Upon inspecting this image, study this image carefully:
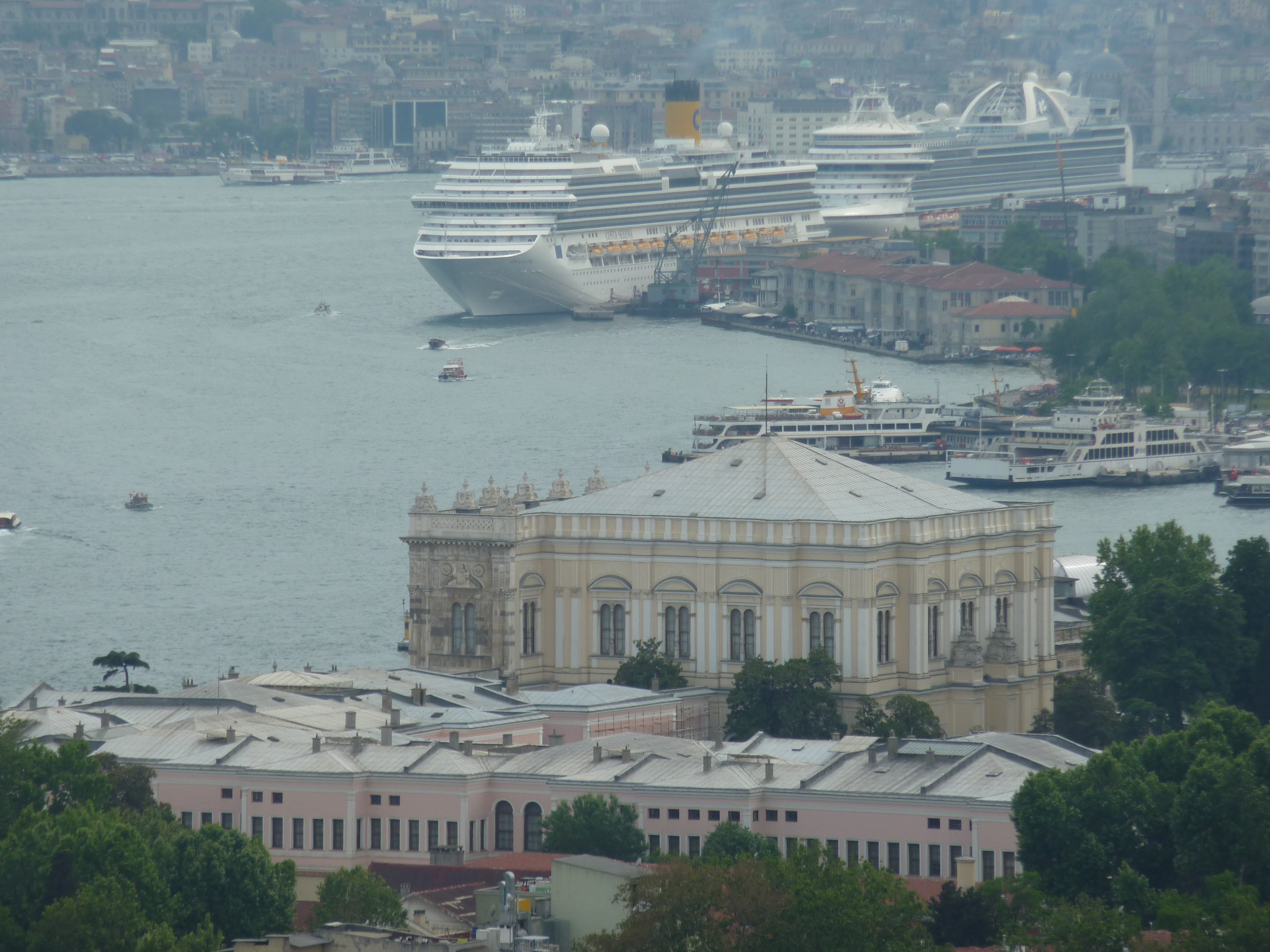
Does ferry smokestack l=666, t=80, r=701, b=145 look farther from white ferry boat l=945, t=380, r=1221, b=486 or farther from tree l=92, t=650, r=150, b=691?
tree l=92, t=650, r=150, b=691

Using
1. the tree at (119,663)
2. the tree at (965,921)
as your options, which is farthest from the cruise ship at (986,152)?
the tree at (965,921)

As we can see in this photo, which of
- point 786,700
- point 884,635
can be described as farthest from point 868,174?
point 786,700

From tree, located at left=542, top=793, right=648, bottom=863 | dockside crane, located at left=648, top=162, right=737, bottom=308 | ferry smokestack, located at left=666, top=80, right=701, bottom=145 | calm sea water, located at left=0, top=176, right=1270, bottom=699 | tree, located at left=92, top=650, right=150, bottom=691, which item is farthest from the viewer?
ferry smokestack, located at left=666, top=80, right=701, bottom=145

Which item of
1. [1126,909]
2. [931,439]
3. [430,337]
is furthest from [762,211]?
[1126,909]

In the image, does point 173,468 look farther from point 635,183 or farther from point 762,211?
point 762,211

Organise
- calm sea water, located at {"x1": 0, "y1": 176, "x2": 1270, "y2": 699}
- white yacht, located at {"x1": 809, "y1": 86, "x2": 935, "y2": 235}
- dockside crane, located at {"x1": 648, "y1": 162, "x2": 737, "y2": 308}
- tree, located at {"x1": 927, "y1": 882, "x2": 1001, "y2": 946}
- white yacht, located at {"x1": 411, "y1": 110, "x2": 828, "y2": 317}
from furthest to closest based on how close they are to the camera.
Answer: white yacht, located at {"x1": 809, "y1": 86, "x2": 935, "y2": 235}, dockside crane, located at {"x1": 648, "y1": 162, "x2": 737, "y2": 308}, white yacht, located at {"x1": 411, "y1": 110, "x2": 828, "y2": 317}, calm sea water, located at {"x1": 0, "y1": 176, "x2": 1270, "y2": 699}, tree, located at {"x1": 927, "y1": 882, "x2": 1001, "y2": 946}

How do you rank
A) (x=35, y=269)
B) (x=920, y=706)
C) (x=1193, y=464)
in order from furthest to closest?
(x=35, y=269) → (x=1193, y=464) → (x=920, y=706)

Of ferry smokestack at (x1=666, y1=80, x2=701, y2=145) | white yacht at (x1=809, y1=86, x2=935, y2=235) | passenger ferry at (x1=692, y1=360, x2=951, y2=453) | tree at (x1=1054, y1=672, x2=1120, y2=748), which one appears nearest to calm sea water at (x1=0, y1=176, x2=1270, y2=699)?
passenger ferry at (x1=692, y1=360, x2=951, y2=453)
